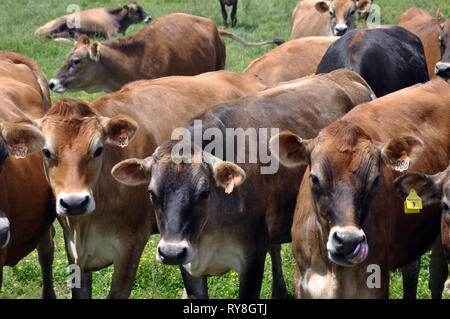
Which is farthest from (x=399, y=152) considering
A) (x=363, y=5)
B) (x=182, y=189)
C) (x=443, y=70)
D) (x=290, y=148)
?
(x=363, y=5)

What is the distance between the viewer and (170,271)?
6855 millimetres

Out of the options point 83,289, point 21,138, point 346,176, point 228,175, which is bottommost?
point 83,289

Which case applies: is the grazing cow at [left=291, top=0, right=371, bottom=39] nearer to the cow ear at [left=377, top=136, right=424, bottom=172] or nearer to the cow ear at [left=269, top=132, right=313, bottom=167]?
the cow ear at [left=269, top=132, right=313, bottom=167]

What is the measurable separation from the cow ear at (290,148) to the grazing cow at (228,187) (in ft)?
0.95

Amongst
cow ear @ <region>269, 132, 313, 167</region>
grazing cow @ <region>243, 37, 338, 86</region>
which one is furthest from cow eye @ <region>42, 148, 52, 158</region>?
grazing cow @ <region>243, 37, 338, 86</region>

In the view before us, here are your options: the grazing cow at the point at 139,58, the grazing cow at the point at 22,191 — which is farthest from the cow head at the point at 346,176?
the grazing cow at the point at 139,58

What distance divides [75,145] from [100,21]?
13.7m

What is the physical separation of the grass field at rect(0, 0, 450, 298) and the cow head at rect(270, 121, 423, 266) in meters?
2.09

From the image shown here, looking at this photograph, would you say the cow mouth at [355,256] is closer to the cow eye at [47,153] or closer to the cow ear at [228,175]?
the cow ear at [228,175]

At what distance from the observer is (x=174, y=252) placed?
185 inches

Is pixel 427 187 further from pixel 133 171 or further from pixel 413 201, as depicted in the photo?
pixel 133 171

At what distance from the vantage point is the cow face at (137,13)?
698 inches

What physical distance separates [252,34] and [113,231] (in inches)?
465
